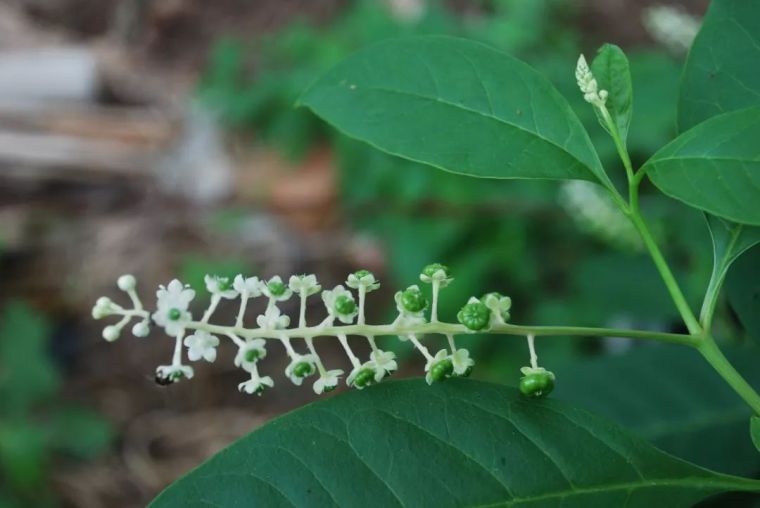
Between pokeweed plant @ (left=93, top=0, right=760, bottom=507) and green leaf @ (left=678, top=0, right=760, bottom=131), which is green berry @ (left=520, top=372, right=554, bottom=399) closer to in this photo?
pokeweed plant @ (left=93, top=0, right=760, bottom=507)

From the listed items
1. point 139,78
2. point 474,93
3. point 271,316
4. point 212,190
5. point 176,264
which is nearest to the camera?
point 271,316

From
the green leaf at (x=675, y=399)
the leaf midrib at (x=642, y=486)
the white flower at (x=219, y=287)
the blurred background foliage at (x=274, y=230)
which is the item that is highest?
the white flower at (x=219, y=287)

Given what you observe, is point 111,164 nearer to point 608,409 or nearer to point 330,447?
point 608,409

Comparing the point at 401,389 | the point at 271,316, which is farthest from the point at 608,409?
the point at 271,316

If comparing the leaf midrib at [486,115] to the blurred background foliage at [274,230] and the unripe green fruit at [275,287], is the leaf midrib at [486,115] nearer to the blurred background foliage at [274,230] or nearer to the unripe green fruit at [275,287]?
the unripe green fruit at [275,287]

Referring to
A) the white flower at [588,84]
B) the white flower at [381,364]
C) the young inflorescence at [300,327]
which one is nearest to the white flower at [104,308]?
the young inflorescence at [300,327]

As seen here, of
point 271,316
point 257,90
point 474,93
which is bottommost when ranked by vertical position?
point 257,90

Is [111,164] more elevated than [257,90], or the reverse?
[257,90]

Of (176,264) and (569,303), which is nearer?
(569,303)
